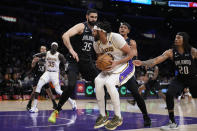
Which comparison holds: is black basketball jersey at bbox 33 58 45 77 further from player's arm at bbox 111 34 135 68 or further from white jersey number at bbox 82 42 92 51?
player's arm at bbox 111 34 135 68

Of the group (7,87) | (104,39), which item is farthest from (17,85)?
(104,39)

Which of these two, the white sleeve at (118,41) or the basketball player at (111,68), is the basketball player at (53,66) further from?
the white sleeve at (118,41)

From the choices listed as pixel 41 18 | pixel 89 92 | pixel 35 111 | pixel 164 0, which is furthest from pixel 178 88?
pixel 41 18

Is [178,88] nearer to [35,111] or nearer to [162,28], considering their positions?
[35,111]

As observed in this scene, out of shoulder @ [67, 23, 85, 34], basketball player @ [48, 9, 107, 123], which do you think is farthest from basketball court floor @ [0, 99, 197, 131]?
shoulder @ [67, 23, 85, 34]

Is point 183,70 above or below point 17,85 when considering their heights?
above

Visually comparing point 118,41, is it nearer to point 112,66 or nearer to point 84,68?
point 112,66

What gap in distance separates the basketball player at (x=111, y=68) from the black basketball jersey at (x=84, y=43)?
1.39 ft

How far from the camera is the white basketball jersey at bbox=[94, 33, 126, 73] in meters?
5.36

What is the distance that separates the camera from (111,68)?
210 inches

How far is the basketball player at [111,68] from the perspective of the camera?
5.23 m

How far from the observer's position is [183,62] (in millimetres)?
5898

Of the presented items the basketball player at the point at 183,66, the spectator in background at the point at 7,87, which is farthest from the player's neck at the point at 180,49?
the spectator in background at the point at 7,87

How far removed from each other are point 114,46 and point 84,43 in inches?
31.9
